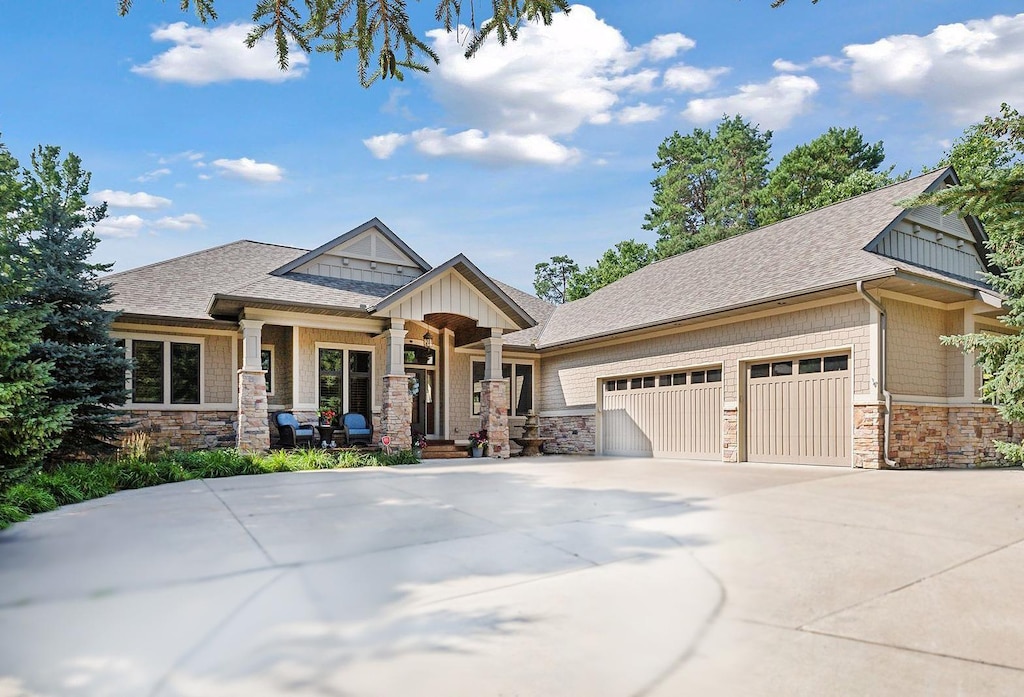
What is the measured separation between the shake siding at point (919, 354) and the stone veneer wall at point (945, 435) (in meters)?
0.36

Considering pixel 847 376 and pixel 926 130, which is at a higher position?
pixel 926 130

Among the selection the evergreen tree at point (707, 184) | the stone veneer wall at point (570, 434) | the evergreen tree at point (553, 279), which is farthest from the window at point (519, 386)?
the evergreen tree at point (553, 279)

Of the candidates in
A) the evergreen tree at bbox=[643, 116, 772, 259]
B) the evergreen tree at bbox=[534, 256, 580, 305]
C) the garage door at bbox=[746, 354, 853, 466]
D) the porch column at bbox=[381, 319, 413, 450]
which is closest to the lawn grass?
the porch column at bbox=[381, 319, 413, 450]

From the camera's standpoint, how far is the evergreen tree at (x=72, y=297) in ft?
35.3

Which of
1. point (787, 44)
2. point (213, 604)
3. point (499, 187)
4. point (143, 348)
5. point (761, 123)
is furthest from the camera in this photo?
point (761, 123)

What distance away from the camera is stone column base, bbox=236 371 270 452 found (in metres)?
12.6

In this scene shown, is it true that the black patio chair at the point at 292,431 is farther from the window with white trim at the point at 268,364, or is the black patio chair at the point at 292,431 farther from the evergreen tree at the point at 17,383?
the evergreen tree at the point at 17,383

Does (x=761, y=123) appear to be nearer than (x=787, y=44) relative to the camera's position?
No

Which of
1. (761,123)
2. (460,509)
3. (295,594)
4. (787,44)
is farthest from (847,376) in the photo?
(761,123)

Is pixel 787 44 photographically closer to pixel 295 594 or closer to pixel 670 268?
pixel 670 268

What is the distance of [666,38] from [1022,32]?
5269mm

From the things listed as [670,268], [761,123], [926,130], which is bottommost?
[670,268]

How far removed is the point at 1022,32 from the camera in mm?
6332

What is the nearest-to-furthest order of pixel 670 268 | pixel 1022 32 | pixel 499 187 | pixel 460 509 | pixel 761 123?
pixel 1022 32
pixel 460 509
pixel 670 268
pixel 499 187
pixel 761 123
